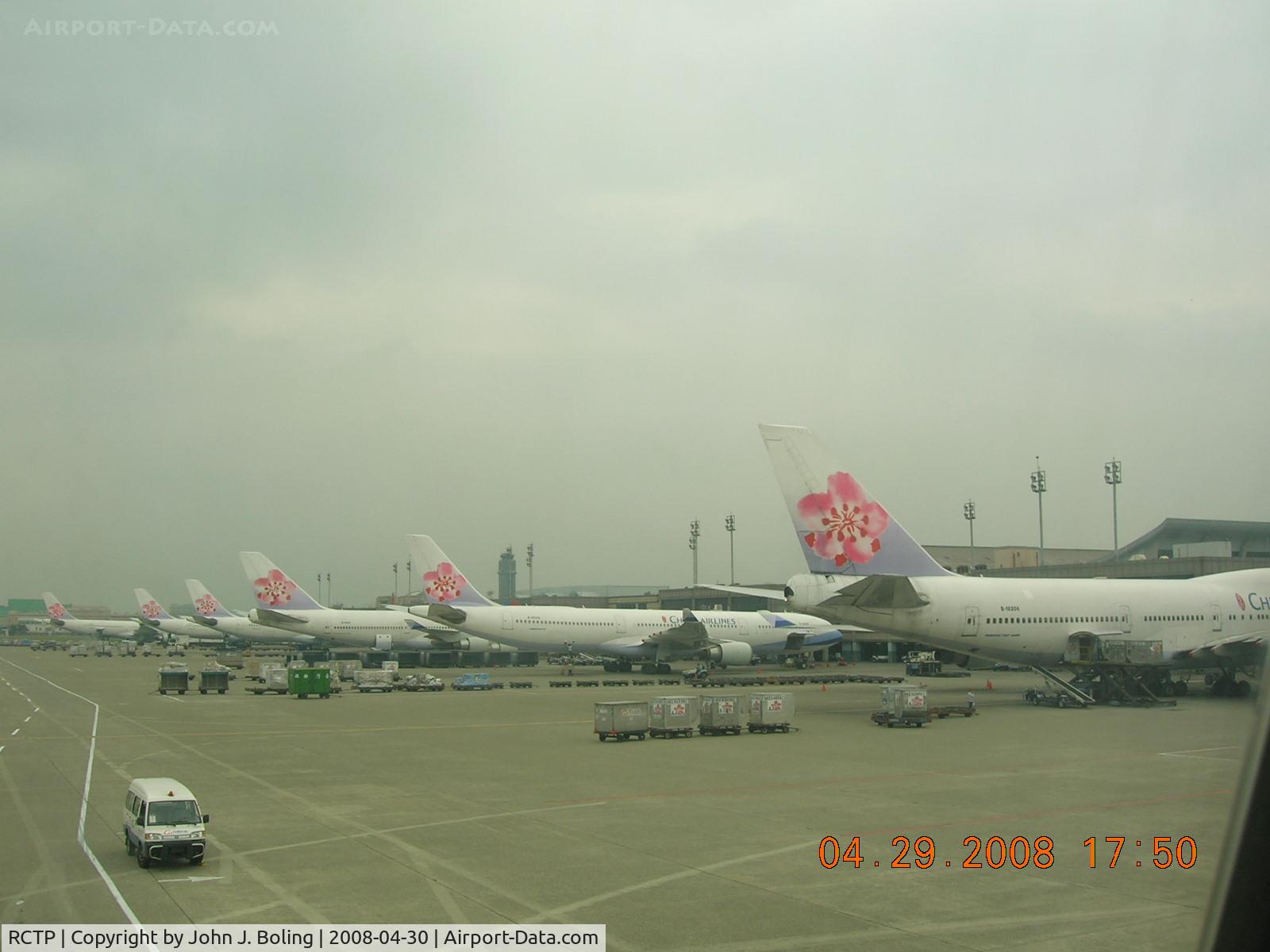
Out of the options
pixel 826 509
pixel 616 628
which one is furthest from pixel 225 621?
pixel 826 509

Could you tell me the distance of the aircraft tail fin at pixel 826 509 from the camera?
3641 cm

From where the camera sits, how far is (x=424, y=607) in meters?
79.7

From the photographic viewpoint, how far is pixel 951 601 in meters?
36.7

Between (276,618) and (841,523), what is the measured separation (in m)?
55.8

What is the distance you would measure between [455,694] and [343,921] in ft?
129

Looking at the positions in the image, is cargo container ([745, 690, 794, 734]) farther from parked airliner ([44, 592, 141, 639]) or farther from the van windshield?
parked airliner ([44, 592, 141, 639])

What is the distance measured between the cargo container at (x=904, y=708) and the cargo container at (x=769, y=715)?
354 centimetres

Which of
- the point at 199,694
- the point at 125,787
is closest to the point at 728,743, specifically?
the point at 125,787

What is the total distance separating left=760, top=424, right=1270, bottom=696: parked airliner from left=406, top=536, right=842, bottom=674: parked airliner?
26.9 m

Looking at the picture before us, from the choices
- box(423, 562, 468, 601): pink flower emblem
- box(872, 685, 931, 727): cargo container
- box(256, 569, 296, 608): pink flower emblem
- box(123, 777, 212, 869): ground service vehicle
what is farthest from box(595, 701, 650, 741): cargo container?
box(256, 569, 296, 608): pink flower emblem

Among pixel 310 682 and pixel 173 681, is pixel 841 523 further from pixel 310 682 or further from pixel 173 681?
pixel 173 681

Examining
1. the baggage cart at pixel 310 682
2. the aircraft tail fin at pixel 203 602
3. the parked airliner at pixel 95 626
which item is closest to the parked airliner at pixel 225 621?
the aircraft tail fin at pixel 203 602

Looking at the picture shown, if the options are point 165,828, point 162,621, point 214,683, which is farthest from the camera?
point 162,621

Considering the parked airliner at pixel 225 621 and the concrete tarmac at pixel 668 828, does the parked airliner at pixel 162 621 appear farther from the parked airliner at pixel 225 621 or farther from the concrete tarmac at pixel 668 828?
the concrete tarmac at pixel 668 828
